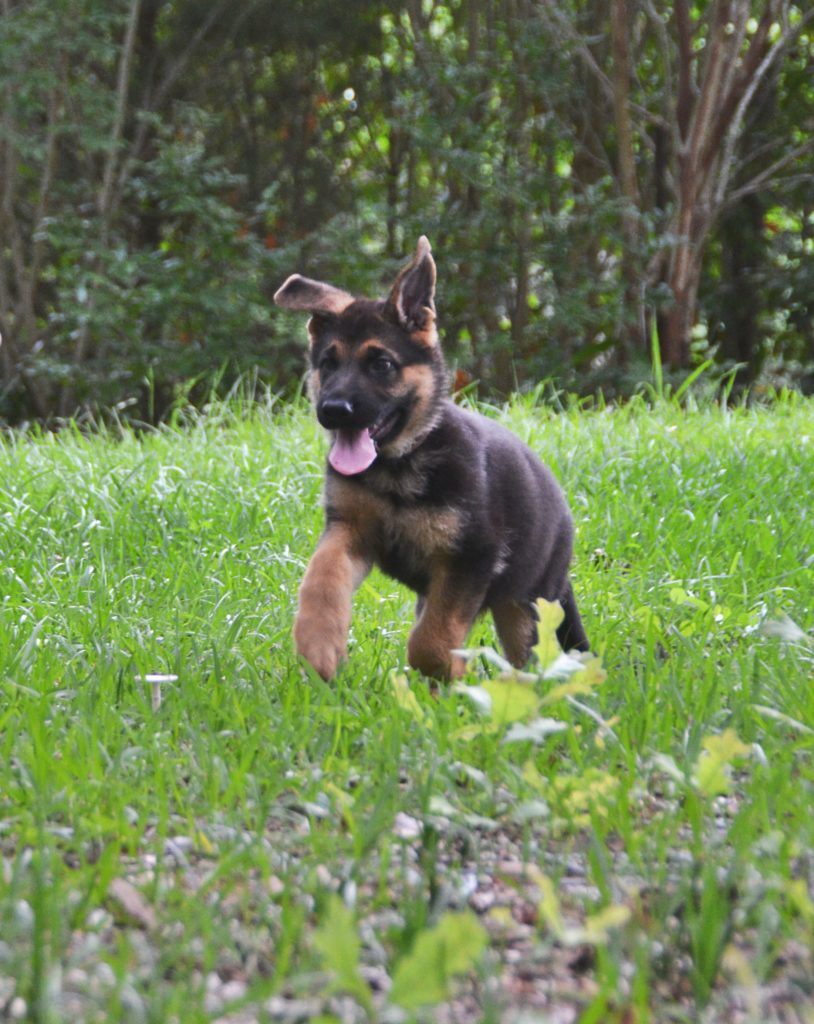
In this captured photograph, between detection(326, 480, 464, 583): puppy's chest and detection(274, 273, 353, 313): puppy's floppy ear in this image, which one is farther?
detection(274, 273, 353, 313): puppy's floppy ear

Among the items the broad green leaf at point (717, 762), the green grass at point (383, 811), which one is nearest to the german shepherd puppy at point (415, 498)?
the green grass at point (383, 811)

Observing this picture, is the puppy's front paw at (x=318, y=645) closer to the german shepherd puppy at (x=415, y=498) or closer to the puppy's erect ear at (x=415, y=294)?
the german shepherd puppy at (x=415, y=498)

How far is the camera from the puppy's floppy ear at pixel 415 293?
440 cm

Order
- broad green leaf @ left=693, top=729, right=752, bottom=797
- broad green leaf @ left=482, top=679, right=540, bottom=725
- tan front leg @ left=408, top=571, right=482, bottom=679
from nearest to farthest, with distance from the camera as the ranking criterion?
broad green leaf @ left=693, top=729, right=752, bottom=797 → broad green leaf @ left=482, top=679, right=540, bottom=725 → tan front leg @ left=408, top=571, right=482, bottom=679

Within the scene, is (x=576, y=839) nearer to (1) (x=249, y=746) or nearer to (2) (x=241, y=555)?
(1) (x=249, y=746)

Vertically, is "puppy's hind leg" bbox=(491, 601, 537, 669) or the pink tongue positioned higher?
the pink tongue

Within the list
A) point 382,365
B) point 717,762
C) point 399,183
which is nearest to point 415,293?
point 382,365

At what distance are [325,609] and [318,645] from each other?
113mm

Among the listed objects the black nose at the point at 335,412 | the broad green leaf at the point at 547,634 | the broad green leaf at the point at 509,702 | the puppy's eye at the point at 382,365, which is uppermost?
the broad green leaf at the point at 547,634

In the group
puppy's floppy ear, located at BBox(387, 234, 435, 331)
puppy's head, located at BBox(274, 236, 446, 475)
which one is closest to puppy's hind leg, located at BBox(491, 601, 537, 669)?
puppy's head, located at BBox(274, 236, 446, 475)

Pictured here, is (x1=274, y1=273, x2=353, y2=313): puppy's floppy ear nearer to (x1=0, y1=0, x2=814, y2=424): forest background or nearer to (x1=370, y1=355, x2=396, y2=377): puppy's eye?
(x1=370, y1=355, x2=396, y2=377): puppy's eye

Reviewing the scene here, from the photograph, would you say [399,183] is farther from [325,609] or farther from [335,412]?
[325,609]

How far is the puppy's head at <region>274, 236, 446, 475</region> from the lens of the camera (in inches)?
162

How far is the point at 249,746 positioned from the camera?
310 centimetres
